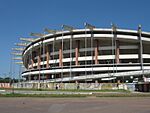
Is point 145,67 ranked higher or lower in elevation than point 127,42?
lower

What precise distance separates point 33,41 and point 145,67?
40.7 metres

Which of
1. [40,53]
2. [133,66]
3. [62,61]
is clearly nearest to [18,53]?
[40,53]

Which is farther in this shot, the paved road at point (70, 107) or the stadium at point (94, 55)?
the stadium at point (94, 55)

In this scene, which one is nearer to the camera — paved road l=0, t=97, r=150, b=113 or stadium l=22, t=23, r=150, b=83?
paved road l=0, t=97, r=150, b=113

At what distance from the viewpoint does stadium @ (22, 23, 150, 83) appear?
8275cm

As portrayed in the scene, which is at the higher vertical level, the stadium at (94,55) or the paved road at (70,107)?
the stadium at (94,55)

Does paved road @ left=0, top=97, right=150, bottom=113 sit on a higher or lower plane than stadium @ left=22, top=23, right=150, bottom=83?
lower

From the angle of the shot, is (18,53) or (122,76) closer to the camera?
(122,76)

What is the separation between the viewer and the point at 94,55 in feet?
298

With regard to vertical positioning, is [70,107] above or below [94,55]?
below

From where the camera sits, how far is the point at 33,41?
10194 cm

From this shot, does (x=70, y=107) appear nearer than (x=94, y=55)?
Yes

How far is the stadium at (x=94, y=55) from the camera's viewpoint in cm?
8275

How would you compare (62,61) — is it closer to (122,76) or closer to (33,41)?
(33,41)
